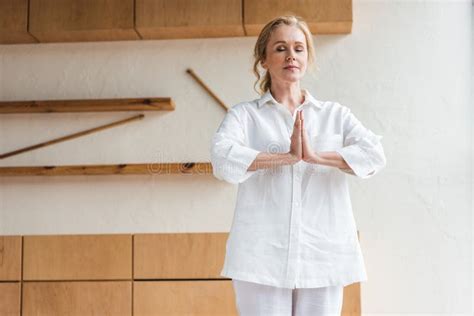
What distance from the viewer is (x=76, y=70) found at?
140 inches

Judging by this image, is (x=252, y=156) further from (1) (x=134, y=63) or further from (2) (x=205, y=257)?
(1) (x=134, y=63)

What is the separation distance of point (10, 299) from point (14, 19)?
1.44 m

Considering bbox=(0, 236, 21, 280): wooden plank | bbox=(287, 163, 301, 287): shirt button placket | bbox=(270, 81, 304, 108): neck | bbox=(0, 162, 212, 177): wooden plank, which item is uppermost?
bbox=(270, 81, 304, 108): neck

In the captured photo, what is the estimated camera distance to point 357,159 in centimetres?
164

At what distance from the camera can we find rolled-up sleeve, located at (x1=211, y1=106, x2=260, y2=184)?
62.9 inches

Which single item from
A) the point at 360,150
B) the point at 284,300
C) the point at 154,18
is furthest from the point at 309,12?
the point at 284,300

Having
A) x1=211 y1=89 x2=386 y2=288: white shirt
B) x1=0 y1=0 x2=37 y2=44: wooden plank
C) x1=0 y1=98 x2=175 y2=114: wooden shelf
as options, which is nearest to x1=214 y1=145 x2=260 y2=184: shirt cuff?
x1=211 y1=89 x2=386 y2=288: white shirt

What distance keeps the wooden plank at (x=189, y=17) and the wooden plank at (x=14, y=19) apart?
601 millimetres

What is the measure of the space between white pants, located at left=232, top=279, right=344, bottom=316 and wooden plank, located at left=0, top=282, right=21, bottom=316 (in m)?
2.03

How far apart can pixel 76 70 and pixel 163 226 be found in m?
0.98

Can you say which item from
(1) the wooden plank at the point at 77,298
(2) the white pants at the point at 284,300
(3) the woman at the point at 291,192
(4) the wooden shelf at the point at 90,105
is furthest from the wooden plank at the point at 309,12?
(2) the white pants at the point at 284,300

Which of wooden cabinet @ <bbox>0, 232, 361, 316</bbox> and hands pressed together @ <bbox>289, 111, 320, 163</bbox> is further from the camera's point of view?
wooden cabinet @ <bbox>0, 232, 361, 316</bbox>

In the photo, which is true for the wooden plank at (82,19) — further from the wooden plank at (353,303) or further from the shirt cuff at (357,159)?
the shirt cuff at (357,159)

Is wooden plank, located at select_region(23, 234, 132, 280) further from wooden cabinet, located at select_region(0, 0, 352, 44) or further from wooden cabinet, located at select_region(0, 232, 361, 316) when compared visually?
wooden cabinet, located at select_region(0, 0, 352, 44)
